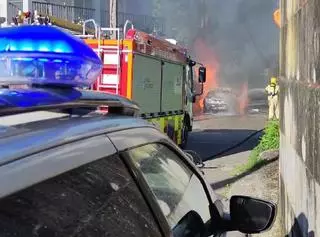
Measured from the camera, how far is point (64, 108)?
2242 mm

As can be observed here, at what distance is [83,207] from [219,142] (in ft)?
58.9

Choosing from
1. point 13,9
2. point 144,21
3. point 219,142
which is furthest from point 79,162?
point 144,21

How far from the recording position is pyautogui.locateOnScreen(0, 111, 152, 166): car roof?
5.51 ft

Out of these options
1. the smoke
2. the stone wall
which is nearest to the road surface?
the stone wall

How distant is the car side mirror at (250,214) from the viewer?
10.3ft

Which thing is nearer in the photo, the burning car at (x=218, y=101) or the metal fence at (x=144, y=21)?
the burning car at (x=218, y=101)

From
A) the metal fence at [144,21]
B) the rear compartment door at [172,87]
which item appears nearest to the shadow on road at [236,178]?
the rear compartment door at [172,87]

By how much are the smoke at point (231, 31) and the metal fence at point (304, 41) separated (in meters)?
38.5

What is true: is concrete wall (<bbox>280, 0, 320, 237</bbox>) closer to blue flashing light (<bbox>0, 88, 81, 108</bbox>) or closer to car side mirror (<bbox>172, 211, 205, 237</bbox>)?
car side mirror (<bbox>172, 211, 205, 237</bbox>)

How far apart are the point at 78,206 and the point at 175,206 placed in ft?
2.85

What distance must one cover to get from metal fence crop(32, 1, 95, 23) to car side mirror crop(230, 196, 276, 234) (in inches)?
902

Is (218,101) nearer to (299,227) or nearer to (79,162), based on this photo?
(299,227)

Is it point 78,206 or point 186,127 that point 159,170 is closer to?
point 78,206

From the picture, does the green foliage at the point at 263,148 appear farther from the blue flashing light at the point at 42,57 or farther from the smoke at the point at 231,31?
the smoke at the point at 231,31
